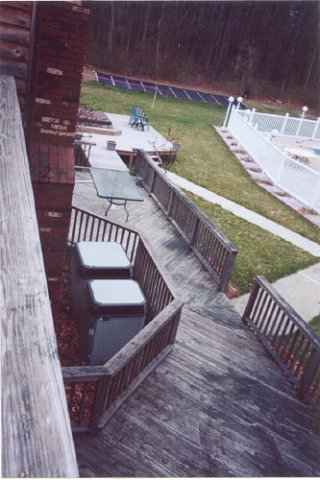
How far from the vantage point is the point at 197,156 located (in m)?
18.3

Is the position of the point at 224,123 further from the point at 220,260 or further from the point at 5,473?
the point at 5,473

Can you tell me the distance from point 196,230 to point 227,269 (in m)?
1.51

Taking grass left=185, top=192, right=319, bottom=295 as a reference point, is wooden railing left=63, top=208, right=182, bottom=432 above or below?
above

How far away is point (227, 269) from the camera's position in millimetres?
7734

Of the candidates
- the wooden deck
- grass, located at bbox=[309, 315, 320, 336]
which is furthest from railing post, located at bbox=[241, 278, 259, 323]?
grass, located at bbox=[309, 315, 320, 336]

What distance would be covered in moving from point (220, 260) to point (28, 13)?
5.29 m

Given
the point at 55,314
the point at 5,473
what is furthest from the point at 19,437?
the point at 55,314

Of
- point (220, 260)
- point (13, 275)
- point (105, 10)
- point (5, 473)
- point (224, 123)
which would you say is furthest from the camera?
point (105, 10)

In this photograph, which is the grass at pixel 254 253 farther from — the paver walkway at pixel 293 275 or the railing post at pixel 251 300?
the railing post at pixel 251 300

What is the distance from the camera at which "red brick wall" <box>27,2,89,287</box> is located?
15.9 ft

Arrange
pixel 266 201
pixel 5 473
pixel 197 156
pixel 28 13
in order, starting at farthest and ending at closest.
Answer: pixel 197 156 < pixel 266 201 < pixel 28 13 < pixel 5 473

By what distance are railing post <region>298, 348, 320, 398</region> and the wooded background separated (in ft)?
109

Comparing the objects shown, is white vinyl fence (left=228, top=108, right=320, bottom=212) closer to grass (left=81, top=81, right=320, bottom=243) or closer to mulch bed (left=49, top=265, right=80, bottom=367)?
grass (left=81, top=81, right=320, bottom=243)

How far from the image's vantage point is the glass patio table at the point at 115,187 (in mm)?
9398
